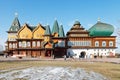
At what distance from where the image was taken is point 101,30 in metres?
82.9

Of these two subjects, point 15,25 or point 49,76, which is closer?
point 49,76

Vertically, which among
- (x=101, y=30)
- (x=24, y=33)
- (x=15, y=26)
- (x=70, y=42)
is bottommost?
(x=70, y=42)

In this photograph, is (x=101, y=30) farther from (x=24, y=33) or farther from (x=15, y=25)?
(x=15, y=25)

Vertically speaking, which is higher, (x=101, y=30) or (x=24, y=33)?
(x=101, y=30)

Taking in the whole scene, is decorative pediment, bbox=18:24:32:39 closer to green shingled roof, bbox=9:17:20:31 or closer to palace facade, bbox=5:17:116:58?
palace facade, bbox=5:17:116:58

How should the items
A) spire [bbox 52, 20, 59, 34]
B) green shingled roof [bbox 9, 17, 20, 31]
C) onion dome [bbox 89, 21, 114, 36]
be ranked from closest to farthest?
onion dome [bbox 89, 21, 114, 36], spire [bbox 52, 20, 59, 34], green shingled roof [bbox 9, 17, 20, 31]

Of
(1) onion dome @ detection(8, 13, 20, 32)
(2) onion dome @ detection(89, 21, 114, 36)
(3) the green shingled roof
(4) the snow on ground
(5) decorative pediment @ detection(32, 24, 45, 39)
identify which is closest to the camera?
(4) the snow on ground

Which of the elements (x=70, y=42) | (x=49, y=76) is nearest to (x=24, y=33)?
(x=70, y=42)

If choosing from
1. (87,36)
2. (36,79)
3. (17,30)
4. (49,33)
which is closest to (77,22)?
(87,36)

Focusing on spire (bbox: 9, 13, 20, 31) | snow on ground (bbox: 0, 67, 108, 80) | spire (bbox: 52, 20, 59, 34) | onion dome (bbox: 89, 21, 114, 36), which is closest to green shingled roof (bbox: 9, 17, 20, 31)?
spire (bbox: 9, 13, 20, 31)

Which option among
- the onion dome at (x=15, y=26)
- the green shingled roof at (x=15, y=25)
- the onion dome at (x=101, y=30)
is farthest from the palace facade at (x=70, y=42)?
the green shingled roof at (x=15, y=25)

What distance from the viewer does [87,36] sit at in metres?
80.8

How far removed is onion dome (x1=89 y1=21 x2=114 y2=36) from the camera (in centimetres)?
8275

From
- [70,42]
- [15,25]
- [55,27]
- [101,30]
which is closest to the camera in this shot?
[70,42]
